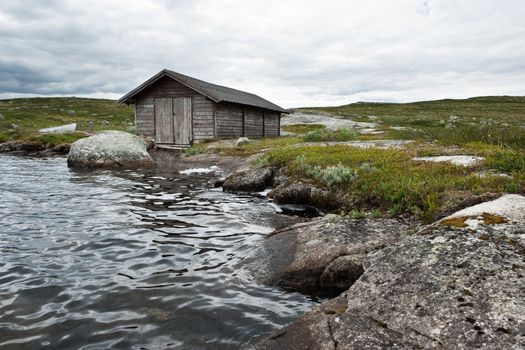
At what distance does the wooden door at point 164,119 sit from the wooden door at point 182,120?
0.40 m

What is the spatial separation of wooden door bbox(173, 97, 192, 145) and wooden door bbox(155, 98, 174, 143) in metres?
0.40

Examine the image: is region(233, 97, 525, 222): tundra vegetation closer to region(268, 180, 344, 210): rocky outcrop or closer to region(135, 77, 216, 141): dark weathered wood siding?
region(268, 180, 344, 210): rocky outcrop

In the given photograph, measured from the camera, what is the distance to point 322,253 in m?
6.09

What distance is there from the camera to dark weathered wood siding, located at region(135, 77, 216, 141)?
29.5 m

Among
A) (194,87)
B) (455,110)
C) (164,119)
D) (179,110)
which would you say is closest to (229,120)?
(179,110)

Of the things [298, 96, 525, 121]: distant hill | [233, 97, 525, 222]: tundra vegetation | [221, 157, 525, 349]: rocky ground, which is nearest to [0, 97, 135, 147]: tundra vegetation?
[233, 97, 525, 222]: tundra vegetation

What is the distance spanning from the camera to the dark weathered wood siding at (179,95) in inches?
1163

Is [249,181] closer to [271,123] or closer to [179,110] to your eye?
[179,110]

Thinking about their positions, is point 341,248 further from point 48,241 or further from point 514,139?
point 514,139

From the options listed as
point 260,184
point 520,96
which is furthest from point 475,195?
point 520,96

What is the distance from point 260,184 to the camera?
13.4 meters

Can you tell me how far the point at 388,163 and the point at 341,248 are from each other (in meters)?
5.52

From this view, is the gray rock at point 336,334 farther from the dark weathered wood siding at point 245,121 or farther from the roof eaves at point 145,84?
the roof eaves at point 145,84

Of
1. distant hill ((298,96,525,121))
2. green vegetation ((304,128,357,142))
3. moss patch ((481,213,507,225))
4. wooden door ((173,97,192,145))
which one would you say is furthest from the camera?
distant hill ((298,96,525,121))
